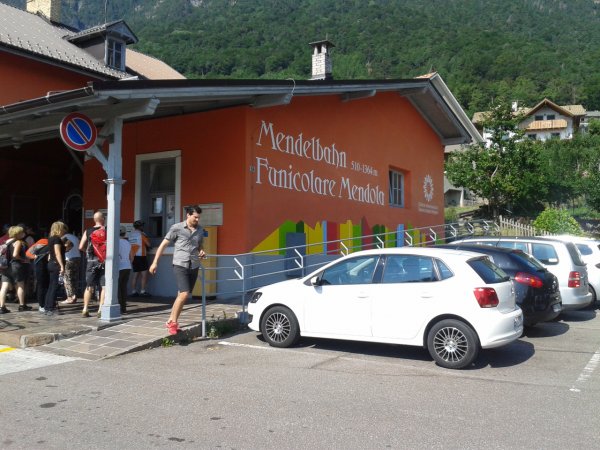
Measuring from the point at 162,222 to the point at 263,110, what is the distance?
10.9 feet

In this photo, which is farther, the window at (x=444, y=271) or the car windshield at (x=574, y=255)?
the car windshield at (x=574, y=255)

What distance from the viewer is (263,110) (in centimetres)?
1155

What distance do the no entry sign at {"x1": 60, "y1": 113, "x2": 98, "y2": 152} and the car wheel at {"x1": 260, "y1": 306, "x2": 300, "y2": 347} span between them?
3.95 meters

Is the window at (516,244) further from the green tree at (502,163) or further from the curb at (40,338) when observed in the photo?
the green tree at (502,163)

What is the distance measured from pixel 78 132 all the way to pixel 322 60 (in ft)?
33.6

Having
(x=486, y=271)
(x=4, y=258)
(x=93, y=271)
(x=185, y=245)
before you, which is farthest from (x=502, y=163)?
(x=4, y=258)

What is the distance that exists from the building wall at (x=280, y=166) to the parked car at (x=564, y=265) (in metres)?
4.49

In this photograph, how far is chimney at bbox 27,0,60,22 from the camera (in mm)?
21016

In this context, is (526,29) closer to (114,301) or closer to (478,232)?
(478,232)

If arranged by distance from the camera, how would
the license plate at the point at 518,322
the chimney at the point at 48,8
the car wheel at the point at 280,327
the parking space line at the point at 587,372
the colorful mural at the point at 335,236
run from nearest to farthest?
the parking space line at the point at 587,372 → the license plate at the point at 518,322 → the car wheel at the point at 280,327 → the colorful mural at the point at 335,236 → the chimney at the point at 48,8

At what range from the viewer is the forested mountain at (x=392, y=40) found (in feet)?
234

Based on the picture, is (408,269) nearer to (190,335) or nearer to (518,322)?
(518,322)

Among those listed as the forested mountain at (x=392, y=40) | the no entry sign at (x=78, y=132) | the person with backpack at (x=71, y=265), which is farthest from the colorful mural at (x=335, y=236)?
the forested mountain at (x=392, y=40)

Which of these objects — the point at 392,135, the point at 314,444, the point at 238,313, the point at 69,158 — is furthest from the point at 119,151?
the point at 392,135
